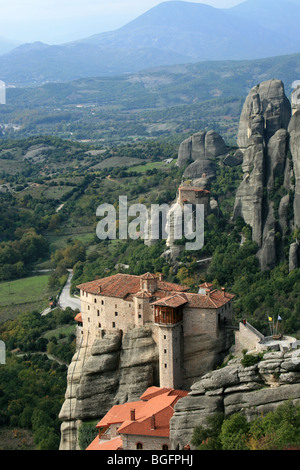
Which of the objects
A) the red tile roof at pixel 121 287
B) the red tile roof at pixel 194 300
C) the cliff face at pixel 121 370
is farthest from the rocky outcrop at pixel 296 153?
the cliff face at pixel 121 370

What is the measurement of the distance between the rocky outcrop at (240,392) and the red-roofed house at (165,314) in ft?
17.1

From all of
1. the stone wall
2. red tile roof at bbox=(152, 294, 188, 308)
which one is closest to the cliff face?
the stone wall

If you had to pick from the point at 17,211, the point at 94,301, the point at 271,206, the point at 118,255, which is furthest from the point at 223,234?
the point at 17,211

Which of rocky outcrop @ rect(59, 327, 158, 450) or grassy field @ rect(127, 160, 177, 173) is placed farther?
grassy field @ rect(127, 160, 177, 173)

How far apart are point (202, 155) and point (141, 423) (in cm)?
5842

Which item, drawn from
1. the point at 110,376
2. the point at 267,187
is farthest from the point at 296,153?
the point at 110,376

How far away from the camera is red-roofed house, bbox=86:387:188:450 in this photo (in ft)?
125

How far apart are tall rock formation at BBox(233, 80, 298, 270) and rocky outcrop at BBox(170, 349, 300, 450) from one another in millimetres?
24938

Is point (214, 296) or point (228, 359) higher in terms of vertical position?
point (214, 296)

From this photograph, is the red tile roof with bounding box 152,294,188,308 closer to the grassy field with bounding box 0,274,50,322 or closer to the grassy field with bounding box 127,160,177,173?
the grassy field with bounding box 0,274,50,322

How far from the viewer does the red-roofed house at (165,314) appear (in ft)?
141

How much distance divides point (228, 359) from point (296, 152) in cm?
2513

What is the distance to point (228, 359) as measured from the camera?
42281 millimetres
